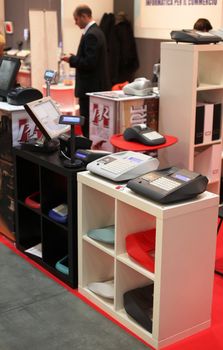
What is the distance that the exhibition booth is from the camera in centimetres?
271

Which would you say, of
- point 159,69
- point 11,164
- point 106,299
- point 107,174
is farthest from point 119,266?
point 159,69

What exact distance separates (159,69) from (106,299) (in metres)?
1.97

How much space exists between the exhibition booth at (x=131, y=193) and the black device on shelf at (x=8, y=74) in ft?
0.06

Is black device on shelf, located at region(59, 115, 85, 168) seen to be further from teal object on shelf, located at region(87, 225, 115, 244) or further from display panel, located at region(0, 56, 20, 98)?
display panel, located at region(0, 56, 20, 98)

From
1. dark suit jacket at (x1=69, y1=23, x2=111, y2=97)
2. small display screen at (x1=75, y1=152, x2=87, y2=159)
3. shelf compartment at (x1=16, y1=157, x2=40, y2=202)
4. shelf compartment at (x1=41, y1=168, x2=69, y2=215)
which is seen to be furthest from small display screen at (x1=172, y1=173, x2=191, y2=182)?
dark suit jacket at (x1=69, y1=23, x2=111, y2=97)

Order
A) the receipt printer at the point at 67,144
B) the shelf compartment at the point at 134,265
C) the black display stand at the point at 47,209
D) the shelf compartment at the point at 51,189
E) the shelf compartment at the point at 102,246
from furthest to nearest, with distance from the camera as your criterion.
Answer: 1. the shelf compartment at the point at 51,189
2. the receipt printer at the point at 67,144
3. the black display stand at the point at 47,209
4. the shelf compartment at the point at 102,246
5. the shelf compartment at the point at 134,265

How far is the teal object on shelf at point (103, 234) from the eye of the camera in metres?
3.06

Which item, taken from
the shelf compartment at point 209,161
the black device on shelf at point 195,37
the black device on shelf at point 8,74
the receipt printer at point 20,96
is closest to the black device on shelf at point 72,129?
the receipt printer at point 20,96

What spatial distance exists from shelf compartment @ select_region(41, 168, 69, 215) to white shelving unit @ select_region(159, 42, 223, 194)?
2.92 ft

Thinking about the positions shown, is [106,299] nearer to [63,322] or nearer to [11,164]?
[63,322]

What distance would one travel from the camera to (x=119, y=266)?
2.95 metres

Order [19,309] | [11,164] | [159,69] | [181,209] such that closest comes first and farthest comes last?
[181,209], [19,309], [11,164], [159,69]

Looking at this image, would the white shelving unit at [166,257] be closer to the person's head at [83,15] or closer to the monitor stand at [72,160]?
the monitor stand at [72,160]

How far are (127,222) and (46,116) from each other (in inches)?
38.1
